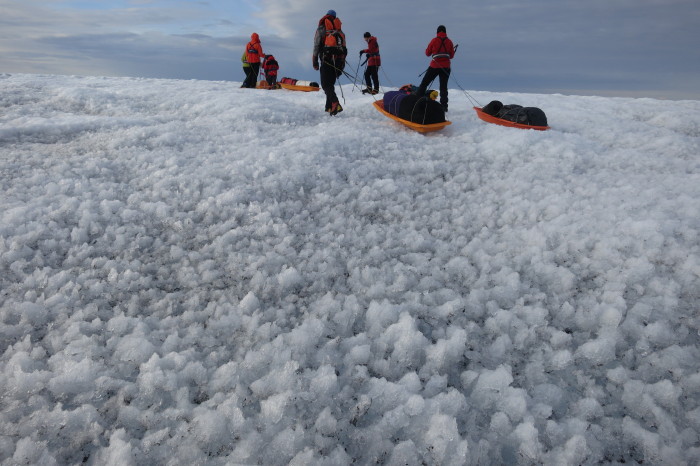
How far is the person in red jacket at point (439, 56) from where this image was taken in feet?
27.8

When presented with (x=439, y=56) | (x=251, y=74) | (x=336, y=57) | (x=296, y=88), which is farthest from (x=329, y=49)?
(x=251, y=74)

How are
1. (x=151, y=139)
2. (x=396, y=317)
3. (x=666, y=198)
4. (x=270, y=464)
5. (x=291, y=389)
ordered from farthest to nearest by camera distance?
(x=151, y=139), (x=666, y=198), (x=396, y=317), (x=291, y=389), (x=270, y=464)

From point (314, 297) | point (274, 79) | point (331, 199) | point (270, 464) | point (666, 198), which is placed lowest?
point (270, 464)

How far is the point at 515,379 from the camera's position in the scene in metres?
2.39

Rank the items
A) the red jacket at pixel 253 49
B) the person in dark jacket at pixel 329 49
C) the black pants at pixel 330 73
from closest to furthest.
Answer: the person in dark jacket at pixel 329 49 → the black pants at pixel 330 73 → the red jacket at pixel 253 49

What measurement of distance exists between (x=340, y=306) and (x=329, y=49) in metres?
6.67

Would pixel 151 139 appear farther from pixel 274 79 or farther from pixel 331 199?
pixel 274 79

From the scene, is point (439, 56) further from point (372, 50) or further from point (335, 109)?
point (372, 50)

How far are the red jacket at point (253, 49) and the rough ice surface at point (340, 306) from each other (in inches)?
378

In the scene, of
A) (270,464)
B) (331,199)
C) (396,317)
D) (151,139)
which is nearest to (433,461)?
(270,464)

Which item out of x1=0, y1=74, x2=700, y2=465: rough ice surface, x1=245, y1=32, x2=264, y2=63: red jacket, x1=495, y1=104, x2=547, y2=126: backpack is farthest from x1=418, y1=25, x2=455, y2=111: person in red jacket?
x1=245, y1=32, x2=264, y2=63: red jacket

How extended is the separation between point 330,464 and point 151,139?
18.2 feet

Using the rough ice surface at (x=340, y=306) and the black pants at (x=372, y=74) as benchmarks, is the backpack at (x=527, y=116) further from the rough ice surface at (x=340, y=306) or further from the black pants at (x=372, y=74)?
the black pants at (x=372, y=74)

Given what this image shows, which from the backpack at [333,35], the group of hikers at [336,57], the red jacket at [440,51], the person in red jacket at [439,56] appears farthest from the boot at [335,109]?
the red jacket at [440,51]
